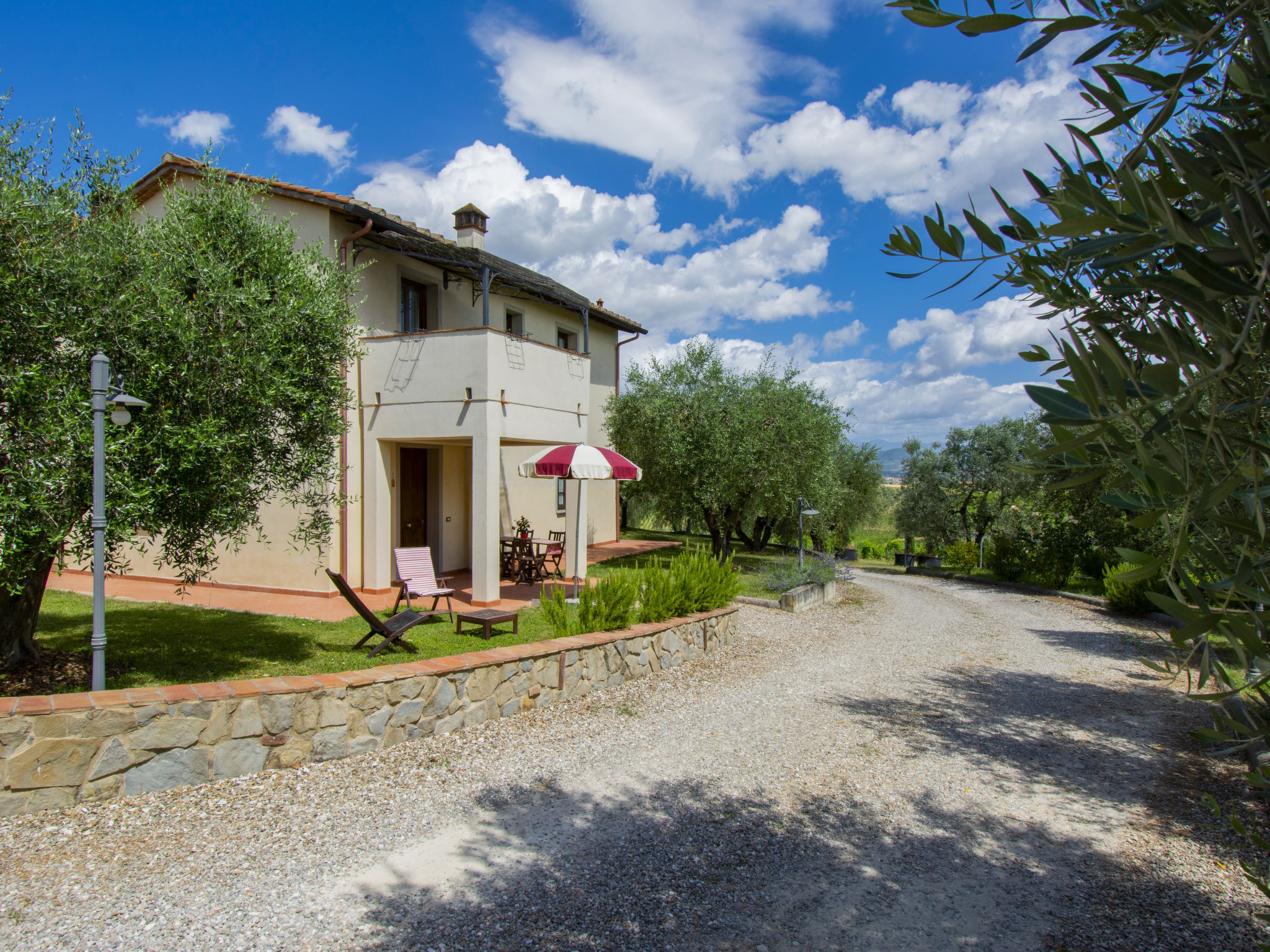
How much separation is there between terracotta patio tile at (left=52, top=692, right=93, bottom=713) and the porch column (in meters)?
6.11

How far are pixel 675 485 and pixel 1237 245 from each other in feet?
51.7

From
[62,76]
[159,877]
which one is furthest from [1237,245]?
[62,76]

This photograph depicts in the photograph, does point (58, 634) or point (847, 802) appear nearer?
point (847, 802)

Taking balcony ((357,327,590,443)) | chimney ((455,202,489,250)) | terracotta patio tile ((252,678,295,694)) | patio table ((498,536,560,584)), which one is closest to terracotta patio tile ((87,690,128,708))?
terracotta patio tile ((252,678,295,694))

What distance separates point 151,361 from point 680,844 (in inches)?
215

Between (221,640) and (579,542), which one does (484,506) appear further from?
(221,640)

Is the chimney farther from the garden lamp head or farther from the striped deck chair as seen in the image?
the garden lamp head

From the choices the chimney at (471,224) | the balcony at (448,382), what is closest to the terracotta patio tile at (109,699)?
the balcony at (448,382)

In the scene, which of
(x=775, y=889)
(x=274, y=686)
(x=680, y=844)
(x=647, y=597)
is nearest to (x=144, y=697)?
(x=274, y=686)

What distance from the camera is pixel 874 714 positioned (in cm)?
713

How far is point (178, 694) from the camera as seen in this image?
16.0 ft

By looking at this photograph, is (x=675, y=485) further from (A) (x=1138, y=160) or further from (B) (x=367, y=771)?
(A) (x=1138, y=160)

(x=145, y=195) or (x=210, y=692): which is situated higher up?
(x=145, y=195)

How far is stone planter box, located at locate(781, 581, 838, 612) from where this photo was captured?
12.8m
